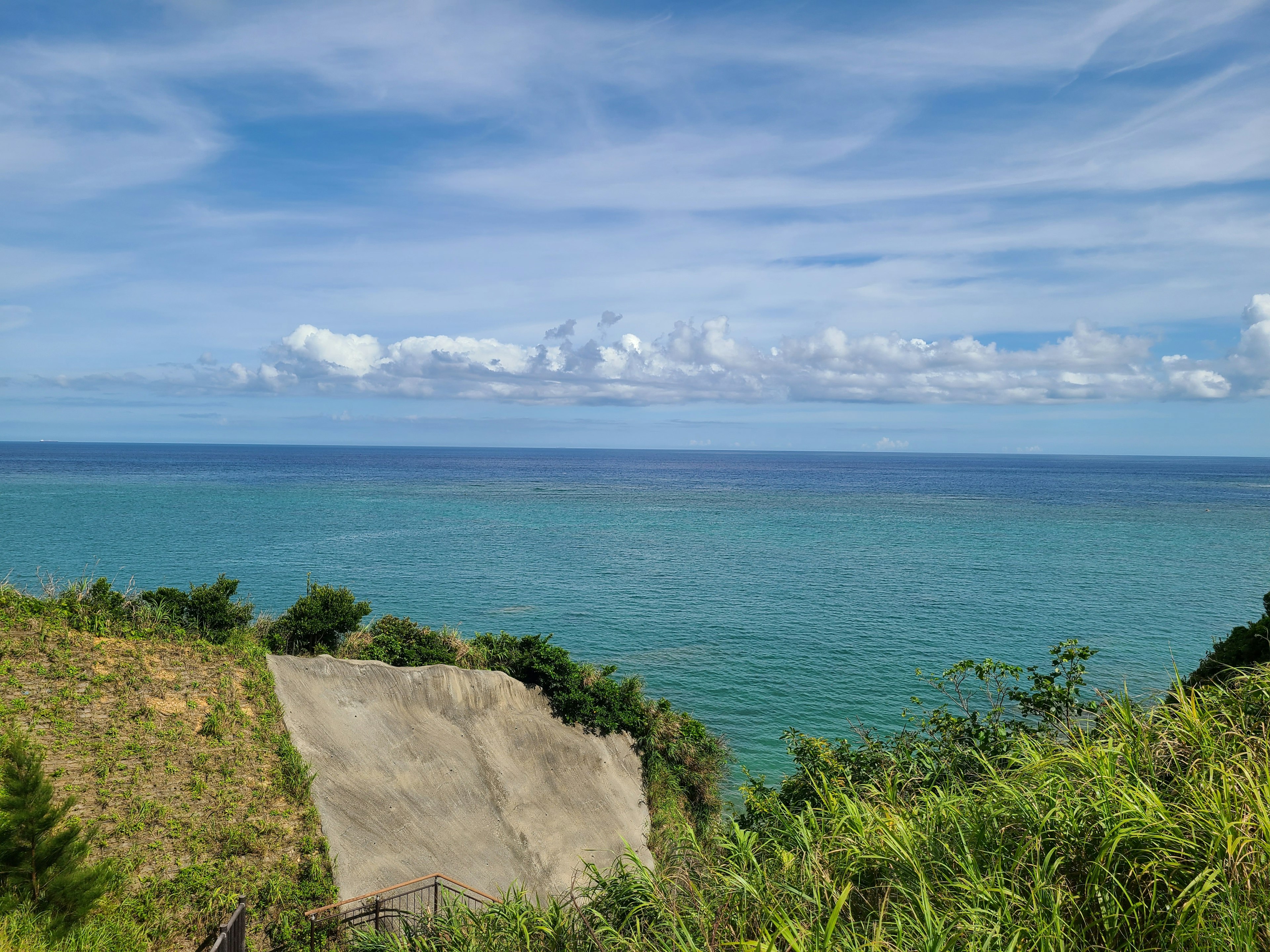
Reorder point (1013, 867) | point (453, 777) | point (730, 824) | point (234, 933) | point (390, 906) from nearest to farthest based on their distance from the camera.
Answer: point (1013, 867)
point (234, 933)
point (730, 824)
point (390, 906)
point (453, 777)

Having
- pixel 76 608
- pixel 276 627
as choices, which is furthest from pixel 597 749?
pixel 76 608

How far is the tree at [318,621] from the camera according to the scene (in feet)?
70.7

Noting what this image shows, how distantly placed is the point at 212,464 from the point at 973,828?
22083cm

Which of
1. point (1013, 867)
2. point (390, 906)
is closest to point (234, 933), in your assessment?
point (390, 906)

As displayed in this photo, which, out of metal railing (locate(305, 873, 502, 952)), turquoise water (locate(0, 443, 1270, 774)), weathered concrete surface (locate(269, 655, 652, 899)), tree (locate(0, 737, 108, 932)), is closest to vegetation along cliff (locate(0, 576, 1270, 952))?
tree (locate(0, 737, 108, 932))

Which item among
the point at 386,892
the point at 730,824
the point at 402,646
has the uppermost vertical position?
the point at 730,824

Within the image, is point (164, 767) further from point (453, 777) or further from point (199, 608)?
point (453, 777)

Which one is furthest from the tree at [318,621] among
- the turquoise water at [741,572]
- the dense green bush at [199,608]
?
the turquoise water at [741,572]

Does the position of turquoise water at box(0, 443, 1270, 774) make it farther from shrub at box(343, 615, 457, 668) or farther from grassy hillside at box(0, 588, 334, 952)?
grassy hillside at box(0, 588, 334, 952)

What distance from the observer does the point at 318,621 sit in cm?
2158

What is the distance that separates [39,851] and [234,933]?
125 inches

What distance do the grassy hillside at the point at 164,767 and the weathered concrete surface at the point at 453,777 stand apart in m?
0.97

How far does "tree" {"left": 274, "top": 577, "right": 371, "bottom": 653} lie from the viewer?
70.7ft

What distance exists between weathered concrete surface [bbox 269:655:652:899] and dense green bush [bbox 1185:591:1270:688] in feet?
45.8
